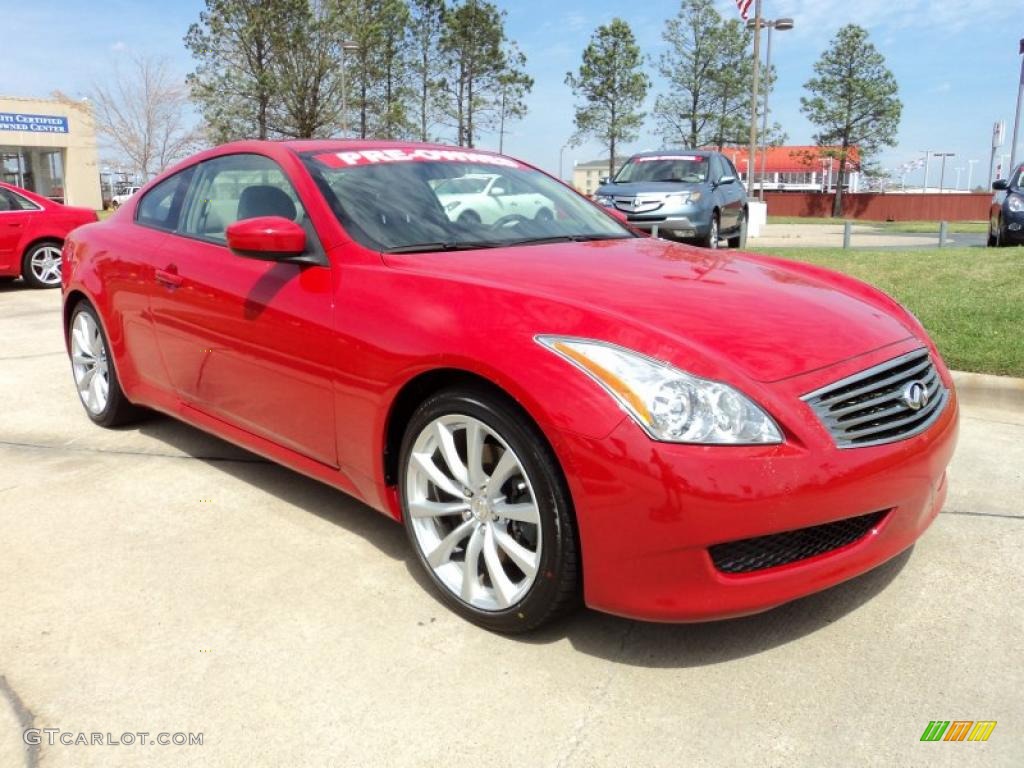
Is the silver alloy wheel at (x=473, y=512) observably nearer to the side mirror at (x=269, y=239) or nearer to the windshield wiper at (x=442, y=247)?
the windshield wiper at (x=442, y=247)

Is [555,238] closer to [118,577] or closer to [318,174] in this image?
[318,174]

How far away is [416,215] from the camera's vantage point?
3326 millimetres

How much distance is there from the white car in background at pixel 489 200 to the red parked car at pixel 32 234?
9415 millimetres

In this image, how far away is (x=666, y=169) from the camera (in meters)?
12.9

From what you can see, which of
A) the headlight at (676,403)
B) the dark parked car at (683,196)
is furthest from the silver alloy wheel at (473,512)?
the dark parked car at (683,196)

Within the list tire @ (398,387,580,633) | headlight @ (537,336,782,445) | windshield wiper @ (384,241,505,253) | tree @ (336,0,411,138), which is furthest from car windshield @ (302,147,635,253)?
tree @ (336,0,411,138)

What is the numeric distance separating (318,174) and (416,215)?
0.43 metres

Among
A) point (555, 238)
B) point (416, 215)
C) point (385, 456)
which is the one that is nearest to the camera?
point (385, 456)

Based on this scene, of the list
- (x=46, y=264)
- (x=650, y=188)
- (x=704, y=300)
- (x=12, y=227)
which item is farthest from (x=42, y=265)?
(x=704, y=300)

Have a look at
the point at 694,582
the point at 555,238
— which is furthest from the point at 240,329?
the point at 694,582

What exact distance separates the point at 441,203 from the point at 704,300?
1244 millimetres

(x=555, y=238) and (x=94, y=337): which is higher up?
(x=555, y=238)

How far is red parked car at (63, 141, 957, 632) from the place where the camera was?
221 cm

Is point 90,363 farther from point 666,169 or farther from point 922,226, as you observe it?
point 922,226
